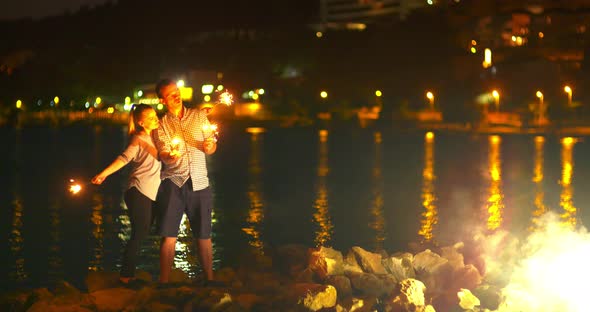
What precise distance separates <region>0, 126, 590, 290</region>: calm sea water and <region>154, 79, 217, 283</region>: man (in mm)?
2052

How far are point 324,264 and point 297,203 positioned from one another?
8.23 meters

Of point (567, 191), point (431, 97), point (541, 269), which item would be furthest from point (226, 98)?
point (431, 97)

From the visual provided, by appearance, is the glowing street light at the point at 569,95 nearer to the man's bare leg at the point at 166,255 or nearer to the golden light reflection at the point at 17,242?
the golden light reflection at the point at 17,242

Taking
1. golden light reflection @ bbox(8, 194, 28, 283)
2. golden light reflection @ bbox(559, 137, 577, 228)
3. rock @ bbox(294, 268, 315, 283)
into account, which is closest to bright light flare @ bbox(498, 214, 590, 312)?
rock @ bbox(294, 268, 315, 283)

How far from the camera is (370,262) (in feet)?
26.3

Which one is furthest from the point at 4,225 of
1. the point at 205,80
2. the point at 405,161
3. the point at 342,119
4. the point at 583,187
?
the point at 205,80

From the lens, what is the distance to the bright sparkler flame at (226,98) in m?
7.31

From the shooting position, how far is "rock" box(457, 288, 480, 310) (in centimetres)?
727

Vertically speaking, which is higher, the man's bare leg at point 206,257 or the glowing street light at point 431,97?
the glowing street light at point 431,97

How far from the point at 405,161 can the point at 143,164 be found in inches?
769

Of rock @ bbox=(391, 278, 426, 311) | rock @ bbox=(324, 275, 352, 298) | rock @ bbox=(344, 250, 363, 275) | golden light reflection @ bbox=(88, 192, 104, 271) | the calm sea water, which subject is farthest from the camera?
the calm sea water

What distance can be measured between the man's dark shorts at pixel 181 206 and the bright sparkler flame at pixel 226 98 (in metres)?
0.67

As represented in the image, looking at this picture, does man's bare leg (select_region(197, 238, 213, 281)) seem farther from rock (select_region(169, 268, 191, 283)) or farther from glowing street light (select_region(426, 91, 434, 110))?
glowing street light (select_region(426, 91, 434, 110))

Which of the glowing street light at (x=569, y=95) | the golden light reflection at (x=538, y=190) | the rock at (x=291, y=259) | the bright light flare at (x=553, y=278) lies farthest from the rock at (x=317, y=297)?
the glowing street light at (x=569, y=95)
